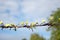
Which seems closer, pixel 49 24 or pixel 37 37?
pixel 49 24

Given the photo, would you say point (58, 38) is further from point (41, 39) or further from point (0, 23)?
point (0, 23)

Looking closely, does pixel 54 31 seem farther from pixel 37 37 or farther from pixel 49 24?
pixel 49 24

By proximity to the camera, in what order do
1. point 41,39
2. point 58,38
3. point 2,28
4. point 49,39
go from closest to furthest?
1. point 2,28
2. point 58,38
3. point 49,39
4. point 41,39

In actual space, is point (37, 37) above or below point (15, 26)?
below

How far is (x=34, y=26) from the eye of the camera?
5.80 metres

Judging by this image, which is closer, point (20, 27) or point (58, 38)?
point (20, 27)

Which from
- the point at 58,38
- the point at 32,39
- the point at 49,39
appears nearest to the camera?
the point at 58,38

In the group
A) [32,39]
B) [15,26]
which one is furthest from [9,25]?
[32,39]

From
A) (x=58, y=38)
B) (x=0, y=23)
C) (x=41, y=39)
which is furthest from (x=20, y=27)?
(x=41, y=39)

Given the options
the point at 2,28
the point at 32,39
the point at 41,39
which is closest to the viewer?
the point at 2,28

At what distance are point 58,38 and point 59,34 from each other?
0.53 meters

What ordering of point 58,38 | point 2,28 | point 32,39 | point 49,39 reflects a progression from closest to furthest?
1. point 2,28
2. point 58,38
3. point 49,39
4. point 32,39

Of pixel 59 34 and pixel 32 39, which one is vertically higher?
pixel 59 34

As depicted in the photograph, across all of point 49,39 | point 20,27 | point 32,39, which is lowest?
point 32,39
